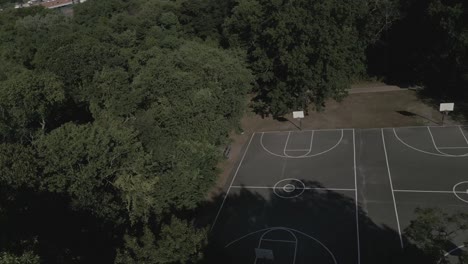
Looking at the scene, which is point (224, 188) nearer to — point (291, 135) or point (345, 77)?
point (291, 135)

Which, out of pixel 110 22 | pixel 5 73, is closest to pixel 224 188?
pixel 5 73

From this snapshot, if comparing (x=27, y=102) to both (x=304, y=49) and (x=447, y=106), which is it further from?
(x=447, y=106)

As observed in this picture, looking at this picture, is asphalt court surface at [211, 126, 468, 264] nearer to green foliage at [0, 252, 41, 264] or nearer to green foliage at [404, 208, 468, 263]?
green foliage at [404, 208, 468, 263]

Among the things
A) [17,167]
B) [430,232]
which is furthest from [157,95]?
[430,232]

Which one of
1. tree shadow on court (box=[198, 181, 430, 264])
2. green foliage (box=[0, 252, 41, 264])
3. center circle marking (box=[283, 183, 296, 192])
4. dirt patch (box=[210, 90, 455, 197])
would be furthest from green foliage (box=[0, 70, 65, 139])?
center circle marking (box=[283, 183, 296, 192])

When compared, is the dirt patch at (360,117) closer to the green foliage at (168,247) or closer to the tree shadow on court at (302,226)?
the tree shadow on court at (302,226)

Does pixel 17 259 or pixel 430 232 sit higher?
pixel 17 259
